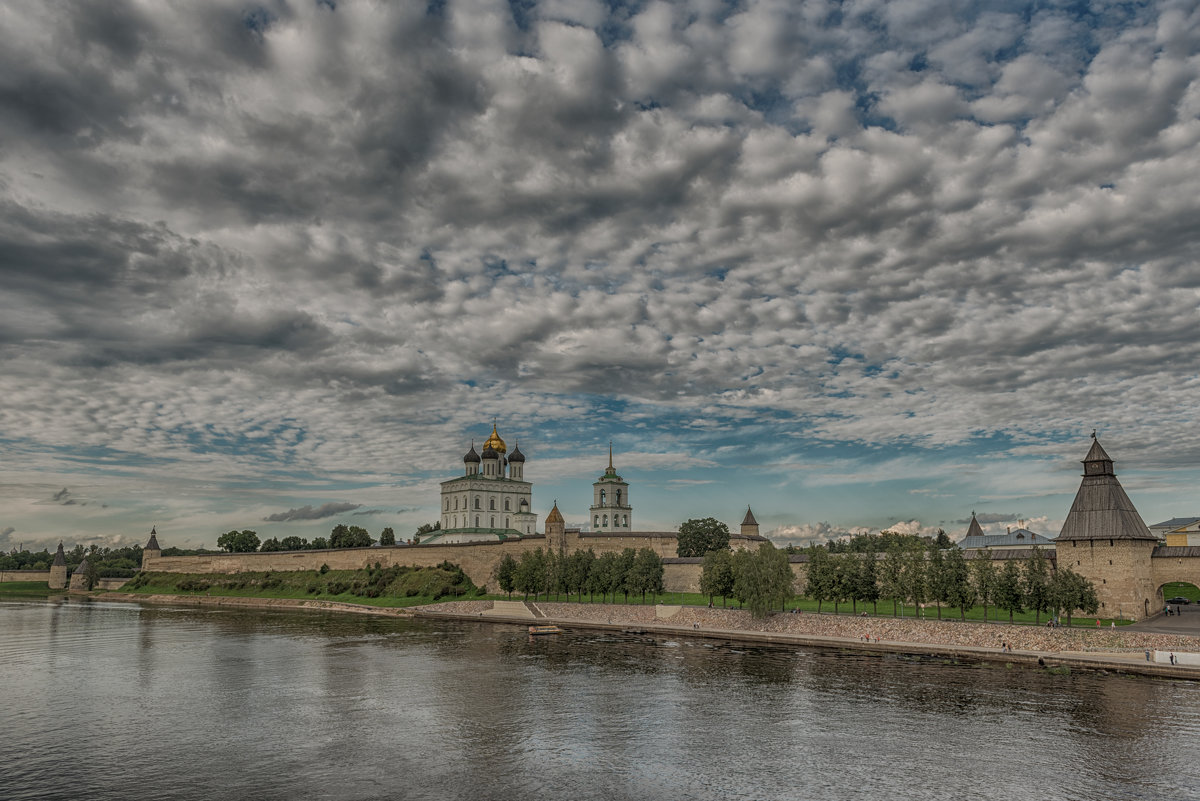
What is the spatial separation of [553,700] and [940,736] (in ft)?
43.3

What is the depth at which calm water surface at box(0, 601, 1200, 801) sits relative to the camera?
18.8 meters

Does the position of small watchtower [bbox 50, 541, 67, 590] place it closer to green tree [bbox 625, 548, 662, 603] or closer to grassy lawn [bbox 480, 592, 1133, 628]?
grassy lawn [bbox 480, 592, 1133, 628]

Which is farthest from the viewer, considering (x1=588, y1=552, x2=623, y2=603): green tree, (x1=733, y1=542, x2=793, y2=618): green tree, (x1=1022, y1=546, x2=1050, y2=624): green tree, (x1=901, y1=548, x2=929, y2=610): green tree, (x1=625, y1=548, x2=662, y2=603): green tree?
(x1=588, y1=552, x2=623, y2=603): green tree

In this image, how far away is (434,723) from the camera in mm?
25172

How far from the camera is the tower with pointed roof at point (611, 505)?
9019 centimetres

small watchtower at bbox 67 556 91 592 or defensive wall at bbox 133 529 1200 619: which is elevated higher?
defensive wall at bbox 133 529 1200 619

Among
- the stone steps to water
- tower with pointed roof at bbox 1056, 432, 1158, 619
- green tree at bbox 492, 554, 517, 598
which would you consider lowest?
the stone steps to water

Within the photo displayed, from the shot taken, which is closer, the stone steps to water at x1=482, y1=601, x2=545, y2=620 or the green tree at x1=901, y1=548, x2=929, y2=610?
the green tree at x1=901, y1=548, x2=929, y2=610

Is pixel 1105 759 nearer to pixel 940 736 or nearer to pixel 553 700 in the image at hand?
pixel 940 736

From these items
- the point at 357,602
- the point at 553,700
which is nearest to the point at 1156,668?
the point at 553,700

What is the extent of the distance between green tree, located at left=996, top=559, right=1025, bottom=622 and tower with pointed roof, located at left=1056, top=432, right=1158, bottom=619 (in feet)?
13.6

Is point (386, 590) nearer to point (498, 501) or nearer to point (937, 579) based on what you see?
point (498, 501)

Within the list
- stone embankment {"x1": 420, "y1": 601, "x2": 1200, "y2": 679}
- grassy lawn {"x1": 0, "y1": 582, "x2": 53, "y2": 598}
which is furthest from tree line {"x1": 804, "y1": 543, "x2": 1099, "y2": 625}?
grassy lawn {"x1": 0, "y1": 582, "x2": 53, "y2": 598}

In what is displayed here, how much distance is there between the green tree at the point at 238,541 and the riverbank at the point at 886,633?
2690 inches
